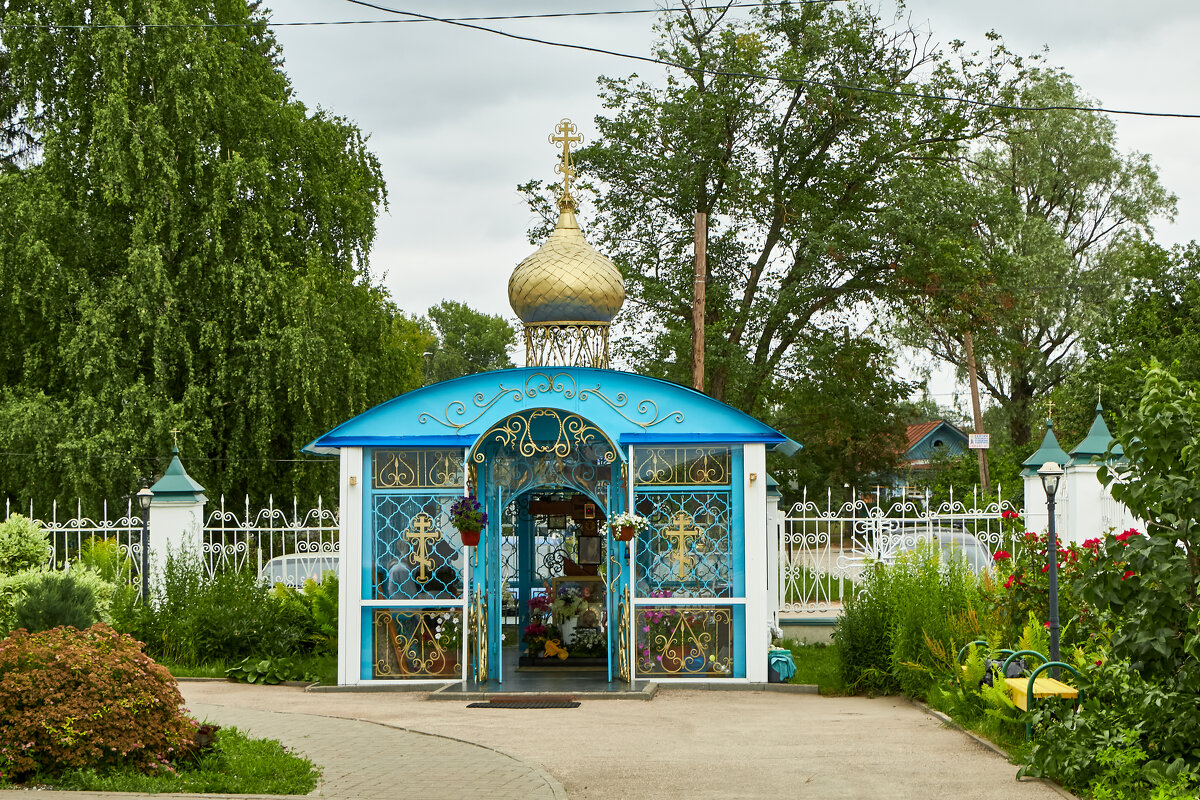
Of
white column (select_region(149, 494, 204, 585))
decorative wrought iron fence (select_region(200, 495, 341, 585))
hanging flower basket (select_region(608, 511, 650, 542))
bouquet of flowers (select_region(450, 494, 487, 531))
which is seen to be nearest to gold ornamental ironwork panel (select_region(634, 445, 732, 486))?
hanging flower basket (select_region(608, 511, 650, 542))

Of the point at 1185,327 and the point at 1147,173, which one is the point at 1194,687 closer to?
the point at 1185,327

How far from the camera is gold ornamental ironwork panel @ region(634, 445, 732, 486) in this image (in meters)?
12.6

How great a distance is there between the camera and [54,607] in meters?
8.64

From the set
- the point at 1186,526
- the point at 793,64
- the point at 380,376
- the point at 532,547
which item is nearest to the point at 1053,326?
the point at 793,64

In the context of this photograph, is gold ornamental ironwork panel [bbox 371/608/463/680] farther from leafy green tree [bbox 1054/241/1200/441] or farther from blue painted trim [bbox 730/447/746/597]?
leafy green tree [bbox 1054/241/1200/441]

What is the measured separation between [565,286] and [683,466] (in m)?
2.49

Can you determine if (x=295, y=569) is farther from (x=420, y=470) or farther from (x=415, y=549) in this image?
(x=420, y=470)

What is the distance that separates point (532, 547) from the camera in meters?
14.4

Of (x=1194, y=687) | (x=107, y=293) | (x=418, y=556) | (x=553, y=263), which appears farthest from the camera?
(x=107, y=293)

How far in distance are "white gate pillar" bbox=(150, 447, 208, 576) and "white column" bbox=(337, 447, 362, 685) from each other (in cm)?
259

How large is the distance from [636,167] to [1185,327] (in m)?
13.2

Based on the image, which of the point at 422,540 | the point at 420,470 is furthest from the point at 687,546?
the point at 420,470

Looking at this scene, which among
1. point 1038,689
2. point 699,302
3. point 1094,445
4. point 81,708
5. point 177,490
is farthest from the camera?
point 699,302

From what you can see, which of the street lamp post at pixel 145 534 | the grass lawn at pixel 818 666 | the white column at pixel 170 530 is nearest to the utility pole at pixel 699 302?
the grass lawn at pixel 818 666
